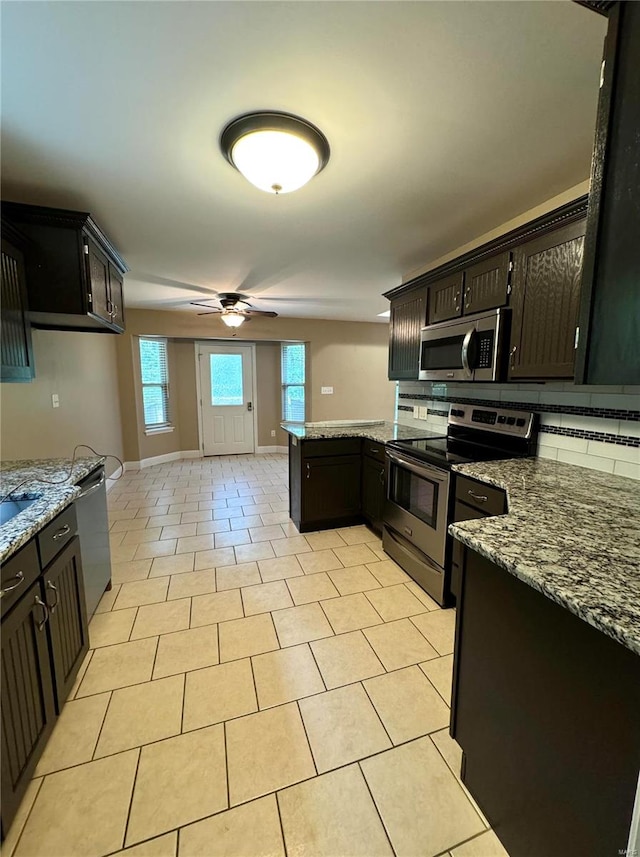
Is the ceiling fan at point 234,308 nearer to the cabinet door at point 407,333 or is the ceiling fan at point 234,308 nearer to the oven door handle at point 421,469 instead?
the cabinet door at point 407,333

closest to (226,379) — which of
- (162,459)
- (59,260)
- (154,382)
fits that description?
(154,382)

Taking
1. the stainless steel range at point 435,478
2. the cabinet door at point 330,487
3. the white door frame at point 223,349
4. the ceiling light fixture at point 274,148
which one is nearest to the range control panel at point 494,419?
the stainless steel range at point 435,478

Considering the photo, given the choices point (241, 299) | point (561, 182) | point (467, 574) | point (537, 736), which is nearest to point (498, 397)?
point (561, 182)

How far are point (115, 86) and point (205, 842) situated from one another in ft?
8.47

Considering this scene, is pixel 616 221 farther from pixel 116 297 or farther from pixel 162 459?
A: pixel 162 459

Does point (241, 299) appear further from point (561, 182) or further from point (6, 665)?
point (6, 665)

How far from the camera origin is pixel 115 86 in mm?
1250

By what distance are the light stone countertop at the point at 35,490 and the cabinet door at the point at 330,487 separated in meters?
1.66

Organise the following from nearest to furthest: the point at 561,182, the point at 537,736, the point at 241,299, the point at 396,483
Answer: the point at 537,736, the point at 561,182, the point at 396,483, the point at 241,299

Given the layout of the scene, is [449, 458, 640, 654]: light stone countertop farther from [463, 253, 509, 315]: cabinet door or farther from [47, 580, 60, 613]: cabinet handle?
[47, 580, 60, 613]: cabinet handle

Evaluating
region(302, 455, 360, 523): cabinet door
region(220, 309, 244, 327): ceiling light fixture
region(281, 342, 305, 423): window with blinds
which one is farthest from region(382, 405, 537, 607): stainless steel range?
region(281, 342, 305, 423): window with blinds

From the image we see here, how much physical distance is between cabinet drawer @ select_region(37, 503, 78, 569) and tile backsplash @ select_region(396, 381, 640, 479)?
2.48 meters

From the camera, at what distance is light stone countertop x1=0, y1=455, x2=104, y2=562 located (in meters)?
1.17

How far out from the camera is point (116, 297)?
2.83m
